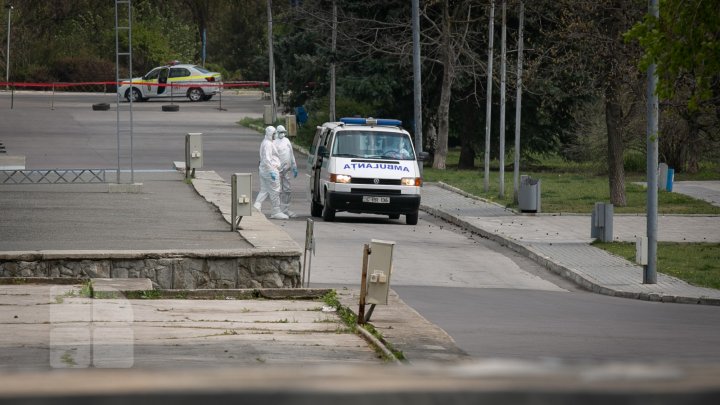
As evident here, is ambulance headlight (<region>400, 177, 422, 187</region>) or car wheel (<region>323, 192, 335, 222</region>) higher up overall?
ambulance headlight (<region>400, 177, 422, 187</region>)

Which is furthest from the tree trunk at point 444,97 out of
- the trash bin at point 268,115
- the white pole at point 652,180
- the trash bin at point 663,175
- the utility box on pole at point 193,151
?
the white pole at point 652,180

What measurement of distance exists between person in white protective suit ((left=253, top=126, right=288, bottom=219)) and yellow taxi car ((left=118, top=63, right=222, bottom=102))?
1683 inches

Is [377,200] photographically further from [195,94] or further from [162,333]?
[195,94]

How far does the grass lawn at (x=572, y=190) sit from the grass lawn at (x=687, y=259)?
634cm

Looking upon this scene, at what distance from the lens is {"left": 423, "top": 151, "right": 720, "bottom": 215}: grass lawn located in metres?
30.5

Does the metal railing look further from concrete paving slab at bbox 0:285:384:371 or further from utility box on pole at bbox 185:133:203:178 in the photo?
concrete paving slab at bbox 0:285:384:371

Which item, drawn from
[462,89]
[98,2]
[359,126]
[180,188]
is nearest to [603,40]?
[359,126]

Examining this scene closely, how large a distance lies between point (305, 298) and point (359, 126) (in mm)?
13232

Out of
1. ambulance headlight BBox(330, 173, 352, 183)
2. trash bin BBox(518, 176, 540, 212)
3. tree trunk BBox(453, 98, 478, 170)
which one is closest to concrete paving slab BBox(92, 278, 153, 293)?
ambulance headlight BBox(330, 173, 352, 183)

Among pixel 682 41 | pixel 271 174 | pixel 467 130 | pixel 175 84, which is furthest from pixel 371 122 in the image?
pixel 175 84

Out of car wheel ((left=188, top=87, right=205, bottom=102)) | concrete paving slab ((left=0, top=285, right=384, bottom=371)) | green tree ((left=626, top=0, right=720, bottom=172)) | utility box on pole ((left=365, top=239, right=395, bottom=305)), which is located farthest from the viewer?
car wheel ((left=188, top=87, right=205, bottom=102))

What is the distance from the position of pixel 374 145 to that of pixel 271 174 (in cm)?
245

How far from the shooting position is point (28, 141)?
155 feet

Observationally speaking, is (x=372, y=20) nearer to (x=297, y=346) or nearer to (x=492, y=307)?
(x=492, y=307)
